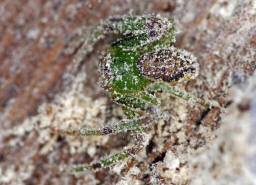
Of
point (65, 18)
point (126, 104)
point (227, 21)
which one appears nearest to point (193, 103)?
point (126, 104)

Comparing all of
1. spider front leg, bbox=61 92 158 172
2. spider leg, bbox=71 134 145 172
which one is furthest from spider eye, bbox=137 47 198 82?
spider leg, bbox=71 134 145 172

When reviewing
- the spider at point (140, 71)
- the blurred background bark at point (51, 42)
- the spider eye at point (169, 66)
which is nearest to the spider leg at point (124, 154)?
the spider at point (140, 71)

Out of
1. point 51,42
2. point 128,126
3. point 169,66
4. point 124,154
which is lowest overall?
point 124,154

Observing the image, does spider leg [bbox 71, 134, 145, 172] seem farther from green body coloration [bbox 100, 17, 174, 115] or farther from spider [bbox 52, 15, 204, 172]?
green body coloration [bbox 100, 17, 174, 115]

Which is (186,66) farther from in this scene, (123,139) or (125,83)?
(123,139)

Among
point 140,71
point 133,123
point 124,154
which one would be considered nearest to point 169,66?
point 140,71

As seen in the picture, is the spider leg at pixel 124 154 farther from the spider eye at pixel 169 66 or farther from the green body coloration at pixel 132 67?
the spider eye at pixel 169 66

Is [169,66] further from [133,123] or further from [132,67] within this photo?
[133,123]

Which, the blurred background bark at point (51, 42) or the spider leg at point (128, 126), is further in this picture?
the blurred background bark at point (51, 42)
